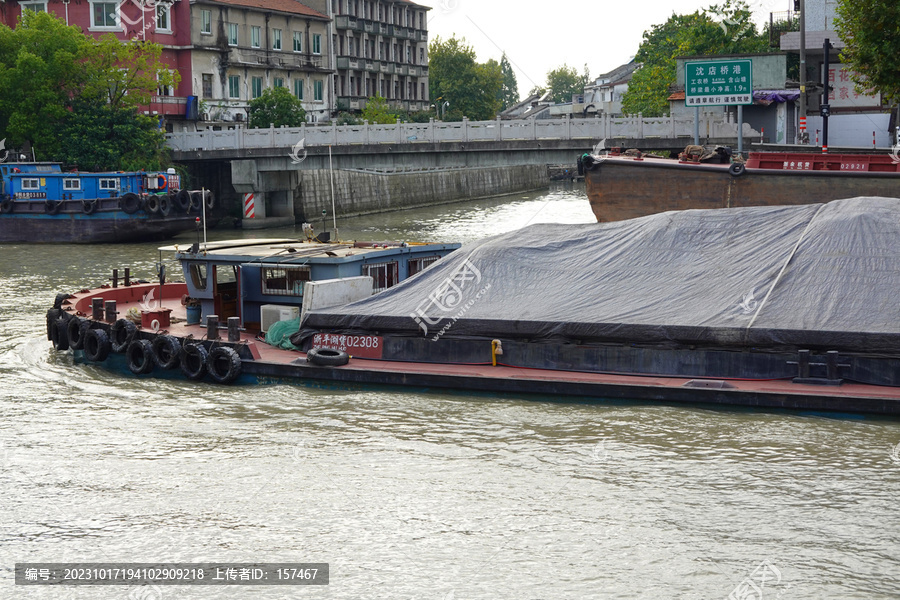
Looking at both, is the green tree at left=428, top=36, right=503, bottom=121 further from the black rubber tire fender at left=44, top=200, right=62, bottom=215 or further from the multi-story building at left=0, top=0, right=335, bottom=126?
the black rubber tire fender at left=44, top=200, right=62, bottom=215

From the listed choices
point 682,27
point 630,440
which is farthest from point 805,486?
point 682,27

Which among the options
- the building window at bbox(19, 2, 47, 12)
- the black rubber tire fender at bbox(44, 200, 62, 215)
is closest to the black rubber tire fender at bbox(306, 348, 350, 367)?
the black rubber tire fender at bbox(44, 200, 62, 215)

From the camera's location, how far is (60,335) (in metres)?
19.7

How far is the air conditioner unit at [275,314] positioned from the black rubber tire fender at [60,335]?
168 inches

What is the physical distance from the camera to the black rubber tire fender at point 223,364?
1647 cm

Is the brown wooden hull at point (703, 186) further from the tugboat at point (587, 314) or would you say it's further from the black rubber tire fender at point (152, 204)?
the black rubber tire fender at point (152, 204)

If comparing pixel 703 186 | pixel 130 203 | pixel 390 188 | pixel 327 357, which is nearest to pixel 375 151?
pixel 130 203

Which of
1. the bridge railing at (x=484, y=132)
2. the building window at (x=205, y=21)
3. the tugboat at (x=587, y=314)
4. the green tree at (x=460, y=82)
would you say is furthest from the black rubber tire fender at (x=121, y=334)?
the green tree at (x=460, y=82)

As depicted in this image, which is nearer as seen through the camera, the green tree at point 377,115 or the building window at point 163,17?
the building window at point 163,17

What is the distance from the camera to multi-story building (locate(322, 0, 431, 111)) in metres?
74.4

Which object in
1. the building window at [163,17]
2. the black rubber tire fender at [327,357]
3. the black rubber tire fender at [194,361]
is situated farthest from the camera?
the building window at [163,17]

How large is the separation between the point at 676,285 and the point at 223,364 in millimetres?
6902

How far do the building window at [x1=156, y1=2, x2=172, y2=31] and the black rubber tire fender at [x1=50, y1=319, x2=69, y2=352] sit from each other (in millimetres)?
42544

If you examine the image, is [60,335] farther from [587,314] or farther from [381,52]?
[381,52]
